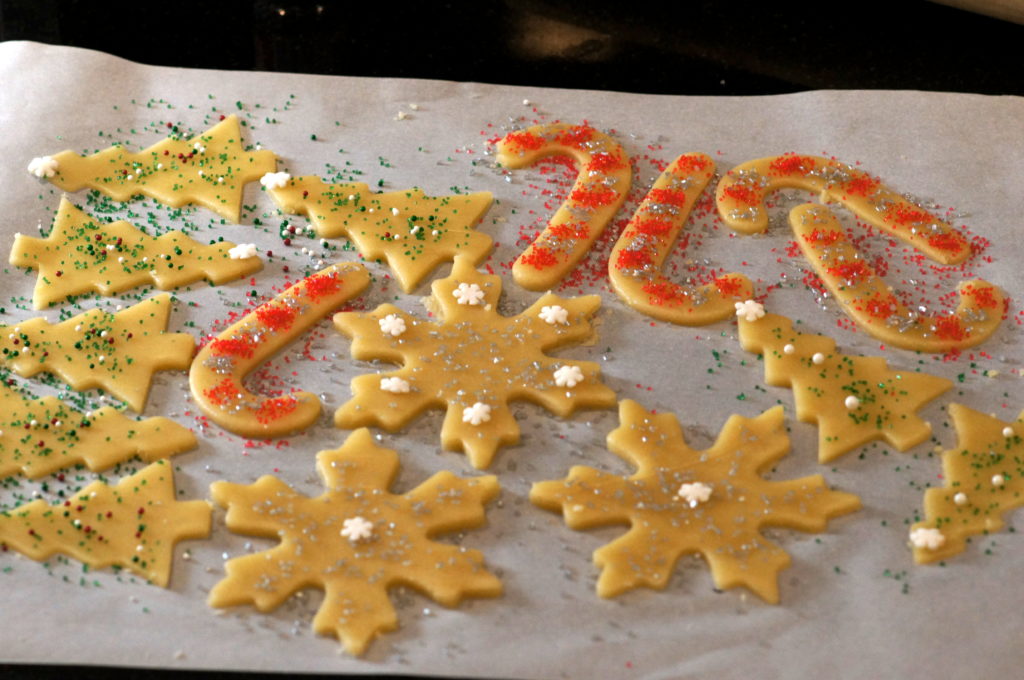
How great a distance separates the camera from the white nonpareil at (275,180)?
256cm

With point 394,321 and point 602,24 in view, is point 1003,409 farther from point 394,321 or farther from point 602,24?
point 602,24

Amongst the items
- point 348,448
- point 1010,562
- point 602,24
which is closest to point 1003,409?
point 1010,562

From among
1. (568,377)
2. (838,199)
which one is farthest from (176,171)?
(838,199)

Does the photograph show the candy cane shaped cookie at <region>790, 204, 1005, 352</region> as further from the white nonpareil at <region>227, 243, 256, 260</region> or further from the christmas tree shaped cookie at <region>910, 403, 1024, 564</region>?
the white nonpareil at <region>227, 243, 256, 260</region>

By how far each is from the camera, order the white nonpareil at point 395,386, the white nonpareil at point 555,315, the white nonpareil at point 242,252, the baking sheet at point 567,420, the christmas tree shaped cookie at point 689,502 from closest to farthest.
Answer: the baking sheet at point 567,420 < the christmas tree shaped cookie at point 689,502 < the white nonpareil at point 395,386 < the white nonpareil at point 555,315 < the white nonpareil at point 242,252

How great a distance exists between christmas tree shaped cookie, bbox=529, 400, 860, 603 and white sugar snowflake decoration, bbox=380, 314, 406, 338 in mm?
438

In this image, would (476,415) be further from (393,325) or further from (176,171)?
(176,171)

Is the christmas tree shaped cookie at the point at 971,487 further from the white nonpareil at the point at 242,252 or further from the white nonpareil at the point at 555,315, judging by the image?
the white nonpareil at the point at 242,252

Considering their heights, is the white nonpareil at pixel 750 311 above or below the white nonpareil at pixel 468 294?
above

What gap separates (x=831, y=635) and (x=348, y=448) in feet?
2.91

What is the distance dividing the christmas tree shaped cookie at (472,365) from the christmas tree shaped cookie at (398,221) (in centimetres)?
9

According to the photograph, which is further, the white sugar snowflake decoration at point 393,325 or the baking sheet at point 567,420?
the white sugar snowflake decoration at point 393,325

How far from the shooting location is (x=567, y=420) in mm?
2178

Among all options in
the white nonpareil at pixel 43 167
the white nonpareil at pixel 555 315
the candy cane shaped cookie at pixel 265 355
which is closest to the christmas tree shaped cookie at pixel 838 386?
the white nonpareil at pixel 555 315
